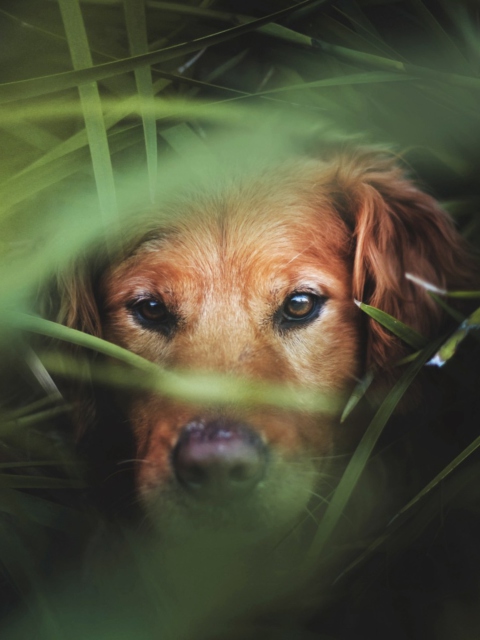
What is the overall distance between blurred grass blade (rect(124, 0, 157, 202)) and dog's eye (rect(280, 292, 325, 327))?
31cm

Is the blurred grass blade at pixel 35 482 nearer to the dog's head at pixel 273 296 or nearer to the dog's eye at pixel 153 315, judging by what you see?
the dog's head at pixel 273 296

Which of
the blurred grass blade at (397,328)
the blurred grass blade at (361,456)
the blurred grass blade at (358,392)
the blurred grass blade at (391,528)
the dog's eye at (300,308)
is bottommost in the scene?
the blurred grass blade at (391,528)

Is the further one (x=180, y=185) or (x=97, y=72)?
(x=180, y=185)

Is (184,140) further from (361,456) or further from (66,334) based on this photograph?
(361,456)

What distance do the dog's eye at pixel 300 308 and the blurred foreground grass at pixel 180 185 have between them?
13 cm

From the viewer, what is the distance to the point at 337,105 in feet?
3.55

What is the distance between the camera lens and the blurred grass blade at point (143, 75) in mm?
906

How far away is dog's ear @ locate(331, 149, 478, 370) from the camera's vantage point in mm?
1097

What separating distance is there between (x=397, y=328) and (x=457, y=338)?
0.30ft

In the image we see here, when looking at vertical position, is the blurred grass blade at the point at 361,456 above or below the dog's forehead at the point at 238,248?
below

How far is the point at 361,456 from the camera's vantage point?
98 cm

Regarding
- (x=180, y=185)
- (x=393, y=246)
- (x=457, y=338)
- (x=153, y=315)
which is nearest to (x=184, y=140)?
(x=180, y=185)

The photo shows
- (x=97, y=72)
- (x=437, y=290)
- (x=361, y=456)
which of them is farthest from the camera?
(x=437, y=290)

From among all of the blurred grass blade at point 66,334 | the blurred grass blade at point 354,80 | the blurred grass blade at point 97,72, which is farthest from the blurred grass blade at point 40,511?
the blurred grass blade at point 354,80
